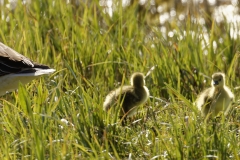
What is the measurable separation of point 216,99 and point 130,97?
31.6 inches

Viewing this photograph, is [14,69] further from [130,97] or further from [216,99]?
[216,99]

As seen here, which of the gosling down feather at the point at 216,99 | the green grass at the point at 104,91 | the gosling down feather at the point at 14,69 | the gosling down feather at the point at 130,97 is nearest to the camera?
the green grass at the point at 104,91

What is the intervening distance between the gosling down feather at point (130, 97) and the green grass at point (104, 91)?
128 millimetres

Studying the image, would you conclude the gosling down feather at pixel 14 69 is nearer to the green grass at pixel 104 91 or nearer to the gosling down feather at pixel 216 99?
the green grass at pixel 104 91

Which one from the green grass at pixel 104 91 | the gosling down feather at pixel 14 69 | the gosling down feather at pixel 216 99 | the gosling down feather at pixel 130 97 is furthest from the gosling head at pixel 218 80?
the gosling down feather at pixel 14 69

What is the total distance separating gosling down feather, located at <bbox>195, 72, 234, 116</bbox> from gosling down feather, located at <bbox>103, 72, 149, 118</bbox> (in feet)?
1.72

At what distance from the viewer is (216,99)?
5945 mm

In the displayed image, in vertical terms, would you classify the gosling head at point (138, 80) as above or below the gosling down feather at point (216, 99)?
above

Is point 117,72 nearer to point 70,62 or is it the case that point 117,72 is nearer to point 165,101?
point 70,62

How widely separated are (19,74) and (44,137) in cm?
154

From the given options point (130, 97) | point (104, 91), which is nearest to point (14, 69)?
point (104, 91)

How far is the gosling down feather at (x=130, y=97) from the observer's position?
19.8 feet

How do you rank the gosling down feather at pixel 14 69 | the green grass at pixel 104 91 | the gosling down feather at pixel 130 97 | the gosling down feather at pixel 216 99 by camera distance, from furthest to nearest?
the gosling down feather at pixel 14 69 < the gosling down feather at pixel 130 97 < the gosling down feather at pixel 216 99 < the green grass at pixel 104 91

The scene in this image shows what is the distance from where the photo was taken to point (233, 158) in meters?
4.94
